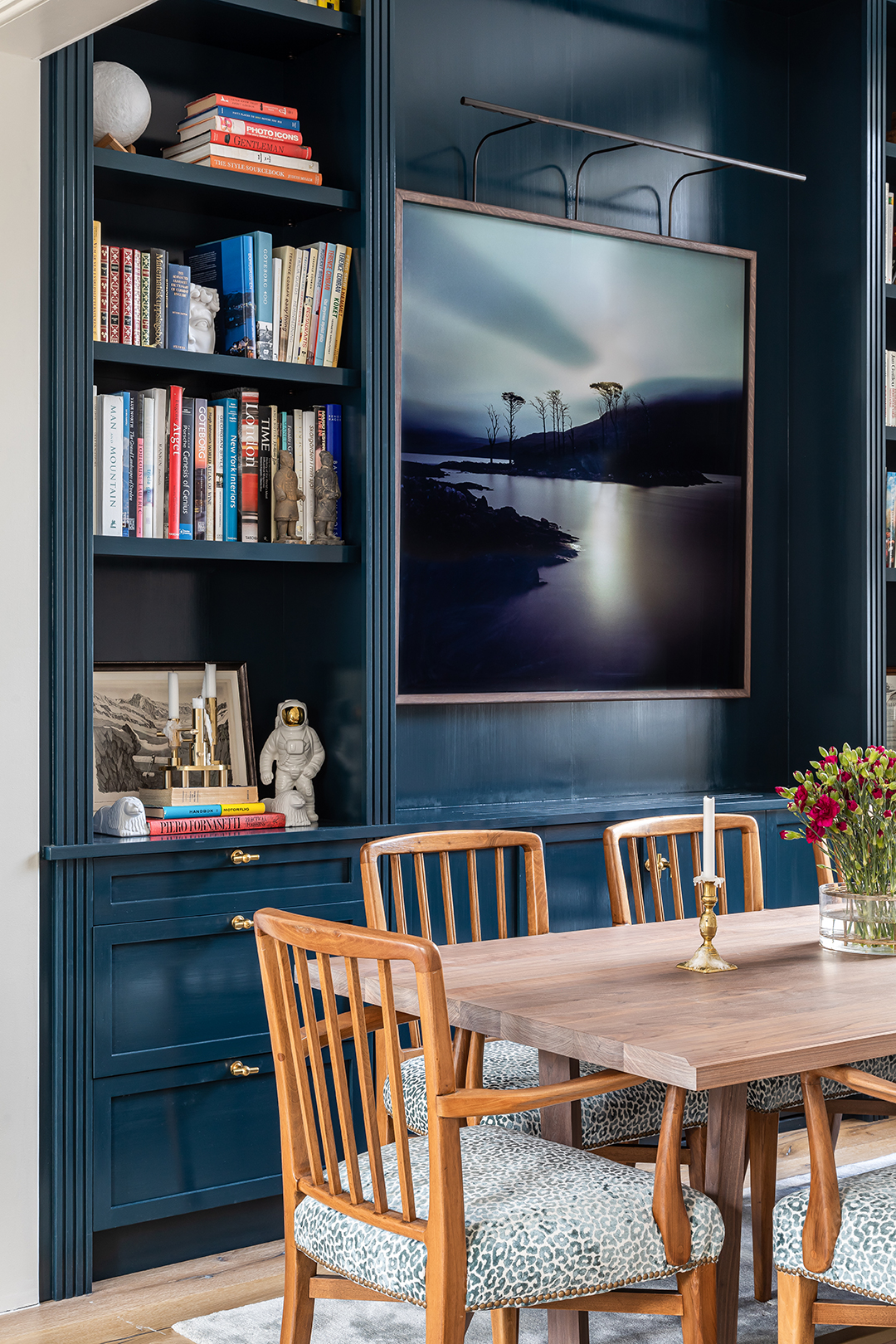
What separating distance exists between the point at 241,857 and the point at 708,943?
3.71 ft

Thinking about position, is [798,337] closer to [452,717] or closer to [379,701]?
[452,717]

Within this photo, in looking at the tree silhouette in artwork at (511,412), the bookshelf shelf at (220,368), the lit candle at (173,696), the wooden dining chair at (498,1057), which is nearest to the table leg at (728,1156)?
the wooden dining chair at (498,1057)

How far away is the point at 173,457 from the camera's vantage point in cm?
327

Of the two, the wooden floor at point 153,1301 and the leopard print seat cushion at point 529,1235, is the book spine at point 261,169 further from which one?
the wooden floor at point 153,1301

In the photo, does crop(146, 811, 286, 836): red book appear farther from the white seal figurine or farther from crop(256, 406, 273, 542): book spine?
crop(256, 406, 273, 542): book spine

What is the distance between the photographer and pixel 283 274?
135 inches

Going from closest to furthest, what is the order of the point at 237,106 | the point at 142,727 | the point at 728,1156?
the point at 728,1156 < the point at 237,106 < the point at 142,727

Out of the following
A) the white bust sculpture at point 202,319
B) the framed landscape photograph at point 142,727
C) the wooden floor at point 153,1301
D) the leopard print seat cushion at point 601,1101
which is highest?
the white bust sculpture at point 202,319

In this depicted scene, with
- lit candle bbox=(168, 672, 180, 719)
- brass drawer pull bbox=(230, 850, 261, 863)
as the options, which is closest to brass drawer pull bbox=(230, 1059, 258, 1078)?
brass drawer pull bbox=(230, 850, 261, 863)

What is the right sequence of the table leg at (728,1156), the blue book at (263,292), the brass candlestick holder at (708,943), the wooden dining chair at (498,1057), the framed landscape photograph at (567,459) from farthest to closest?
the framed landscape photograph at (567,459), the blue book at (263,292), the wooden dining chair at (498,1057), the brass candlestick holder at (708,943), the table leg at (728,1156)

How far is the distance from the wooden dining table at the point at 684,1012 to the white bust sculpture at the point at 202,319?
4.93 feet

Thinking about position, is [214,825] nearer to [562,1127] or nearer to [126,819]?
[126,819]

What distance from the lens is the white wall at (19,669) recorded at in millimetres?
2961

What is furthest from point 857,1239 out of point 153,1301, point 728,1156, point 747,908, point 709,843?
point 153,1301
